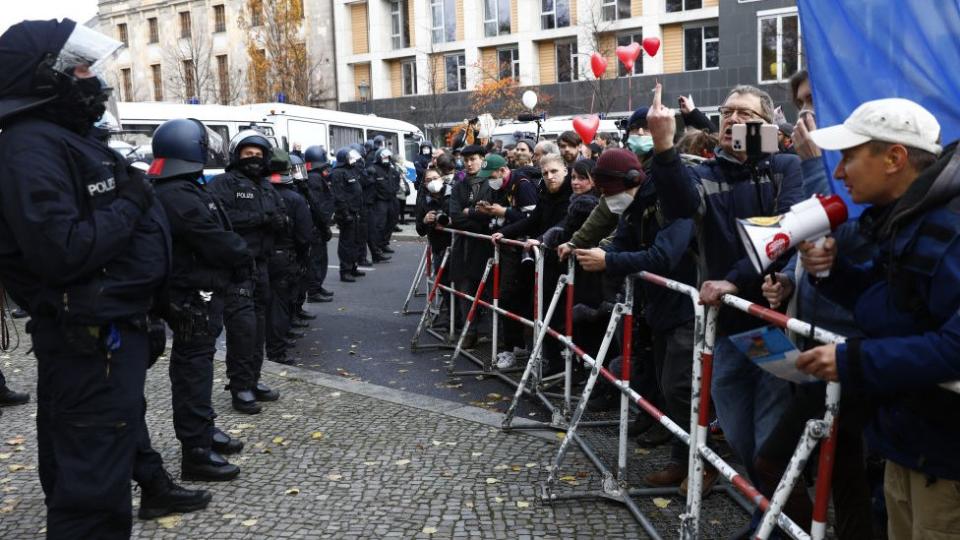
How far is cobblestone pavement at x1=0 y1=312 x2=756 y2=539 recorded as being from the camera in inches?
167

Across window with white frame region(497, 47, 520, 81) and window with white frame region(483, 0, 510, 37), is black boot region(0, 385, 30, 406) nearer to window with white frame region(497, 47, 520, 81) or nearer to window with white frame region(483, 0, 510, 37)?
window with white frame region(497, 47, 520, 81)

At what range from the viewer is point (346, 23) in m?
44.2

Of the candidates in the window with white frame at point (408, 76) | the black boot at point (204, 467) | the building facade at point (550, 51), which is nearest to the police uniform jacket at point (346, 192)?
the black boot at point (204, 467)

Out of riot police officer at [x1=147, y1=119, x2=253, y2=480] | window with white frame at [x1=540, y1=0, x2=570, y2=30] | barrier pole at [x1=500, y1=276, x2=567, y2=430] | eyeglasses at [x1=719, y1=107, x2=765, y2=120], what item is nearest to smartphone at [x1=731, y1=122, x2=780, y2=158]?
eyeglasses at [x1=719, y1=107, x2=765, y2=120]

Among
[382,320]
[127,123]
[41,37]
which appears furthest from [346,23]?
[41,37]

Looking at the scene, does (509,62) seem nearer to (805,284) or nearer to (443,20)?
(443,20)

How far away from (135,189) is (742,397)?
2.58 meters

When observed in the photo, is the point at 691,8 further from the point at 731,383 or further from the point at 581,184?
the point at 731,383

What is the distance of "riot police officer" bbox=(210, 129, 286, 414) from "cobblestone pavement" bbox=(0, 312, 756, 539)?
0.77ft

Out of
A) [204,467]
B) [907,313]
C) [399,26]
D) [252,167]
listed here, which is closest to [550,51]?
[399,26]

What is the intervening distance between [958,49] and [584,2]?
3526 centimetres

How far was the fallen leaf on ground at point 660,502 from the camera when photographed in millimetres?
4461

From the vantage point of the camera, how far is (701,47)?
3481 centimetres

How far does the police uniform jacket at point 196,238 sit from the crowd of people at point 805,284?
2.05 metres
